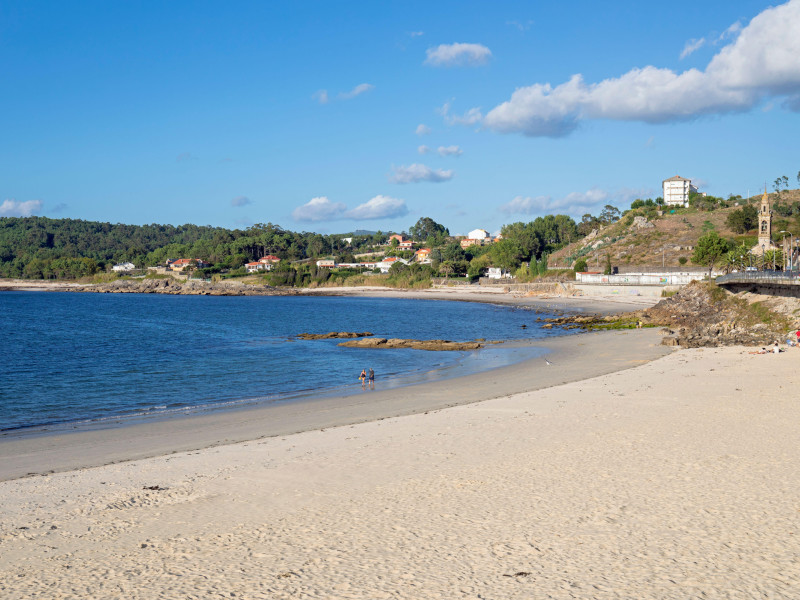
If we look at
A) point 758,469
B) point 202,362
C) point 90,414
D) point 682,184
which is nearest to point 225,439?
point 90,414

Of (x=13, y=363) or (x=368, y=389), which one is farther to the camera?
(x=13, y=363)

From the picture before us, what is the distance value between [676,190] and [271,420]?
7317 inches

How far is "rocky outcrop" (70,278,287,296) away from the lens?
141 meters

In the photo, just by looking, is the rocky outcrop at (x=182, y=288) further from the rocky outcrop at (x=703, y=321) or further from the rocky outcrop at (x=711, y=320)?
the rocky outcrop at (x=711, y=320)

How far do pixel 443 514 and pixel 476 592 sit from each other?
2.83 m

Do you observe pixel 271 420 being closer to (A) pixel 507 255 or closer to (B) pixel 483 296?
(B) pixel 483 296

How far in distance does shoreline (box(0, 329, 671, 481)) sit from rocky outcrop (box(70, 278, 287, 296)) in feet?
371

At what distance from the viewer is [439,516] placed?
33.8 feet

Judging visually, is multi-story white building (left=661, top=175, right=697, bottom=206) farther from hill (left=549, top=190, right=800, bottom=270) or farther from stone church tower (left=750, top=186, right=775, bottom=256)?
stone church tower (left=750, top=186, right=775, bottom=256)

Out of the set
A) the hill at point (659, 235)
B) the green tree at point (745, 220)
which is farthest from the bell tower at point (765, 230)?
the green tree at point (745, 220)

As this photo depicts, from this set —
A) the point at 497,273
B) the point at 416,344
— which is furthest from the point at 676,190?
the point at 416,344

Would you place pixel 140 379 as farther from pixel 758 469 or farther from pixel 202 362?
pixel 758 469

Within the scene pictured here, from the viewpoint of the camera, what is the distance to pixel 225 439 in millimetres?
17734

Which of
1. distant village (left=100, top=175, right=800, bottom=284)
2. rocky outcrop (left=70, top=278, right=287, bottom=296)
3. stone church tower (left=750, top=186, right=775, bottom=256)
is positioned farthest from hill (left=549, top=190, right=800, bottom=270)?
rocky outcrop (left=70, top=278, right=287, bottom=296)
